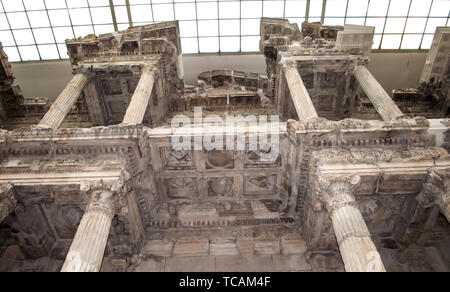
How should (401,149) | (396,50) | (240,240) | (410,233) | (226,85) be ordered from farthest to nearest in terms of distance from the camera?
(396,50) < (226,85) < (240,240) < (410,233) < (401,149)

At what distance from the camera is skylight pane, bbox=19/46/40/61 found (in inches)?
712

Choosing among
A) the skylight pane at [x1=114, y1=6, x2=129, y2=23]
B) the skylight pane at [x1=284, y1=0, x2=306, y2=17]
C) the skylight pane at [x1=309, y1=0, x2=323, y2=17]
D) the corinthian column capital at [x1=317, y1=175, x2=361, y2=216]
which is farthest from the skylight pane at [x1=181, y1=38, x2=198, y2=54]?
the corinthian column capital at [x1=317, y1=175, x2=361, y2=216]

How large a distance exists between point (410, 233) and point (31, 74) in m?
21.0

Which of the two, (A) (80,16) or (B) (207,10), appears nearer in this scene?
(A) (80,16)

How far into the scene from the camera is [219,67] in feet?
65.0

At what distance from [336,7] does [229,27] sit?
243 inches

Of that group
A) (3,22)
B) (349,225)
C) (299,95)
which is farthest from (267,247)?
(3,22)

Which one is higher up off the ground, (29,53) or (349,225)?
(29,53)

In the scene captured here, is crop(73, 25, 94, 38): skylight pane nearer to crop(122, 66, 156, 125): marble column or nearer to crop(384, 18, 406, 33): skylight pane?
crop(122, 66, 156, 125): marble column

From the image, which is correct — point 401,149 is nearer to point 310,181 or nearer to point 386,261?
point 310,181

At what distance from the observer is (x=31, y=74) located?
18.9m

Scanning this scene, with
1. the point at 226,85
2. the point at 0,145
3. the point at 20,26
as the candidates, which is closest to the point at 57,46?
the point at 20,26

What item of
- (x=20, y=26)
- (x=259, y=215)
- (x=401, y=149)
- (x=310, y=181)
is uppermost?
(x=20, y=26)

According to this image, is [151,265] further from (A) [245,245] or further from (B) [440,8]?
(B) [440,8]
